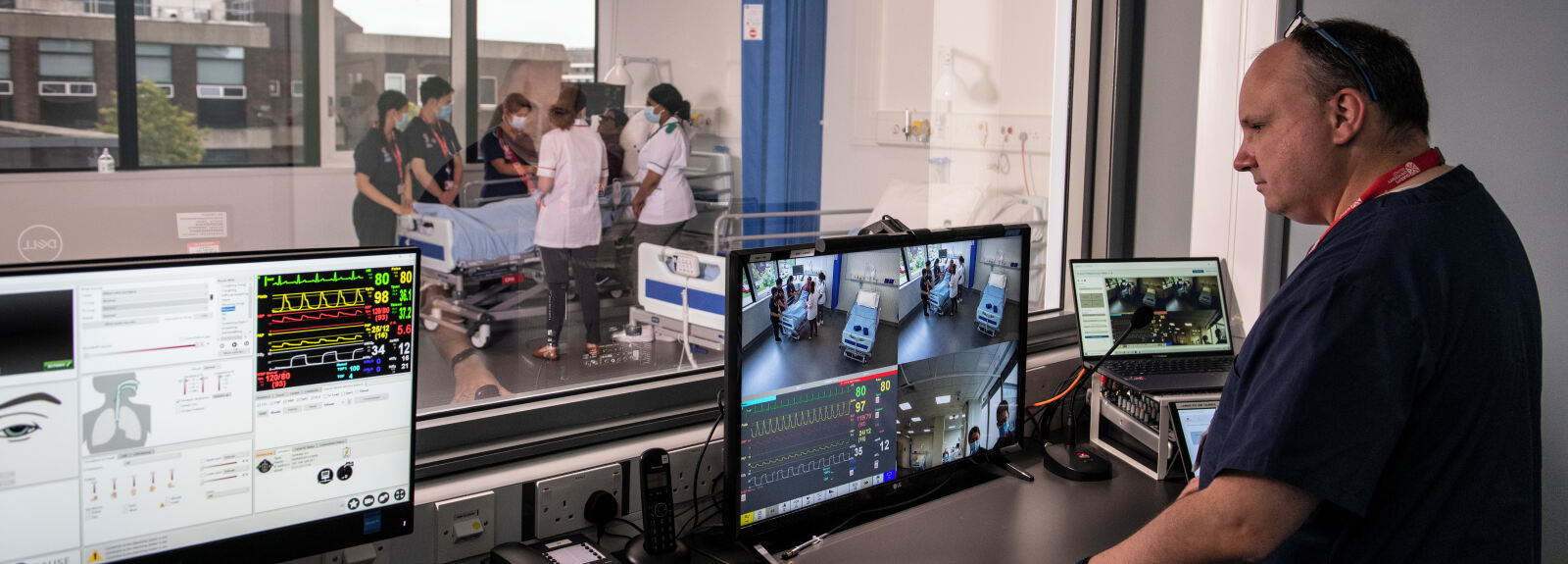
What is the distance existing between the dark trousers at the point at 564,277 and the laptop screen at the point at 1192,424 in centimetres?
184

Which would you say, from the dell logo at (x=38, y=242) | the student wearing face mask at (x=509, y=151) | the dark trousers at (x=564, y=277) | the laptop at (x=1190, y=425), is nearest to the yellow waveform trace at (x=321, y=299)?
the dell logo at (x=38, y=242)

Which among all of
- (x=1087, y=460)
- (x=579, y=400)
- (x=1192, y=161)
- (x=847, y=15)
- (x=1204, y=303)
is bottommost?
(x=1087, y=460)

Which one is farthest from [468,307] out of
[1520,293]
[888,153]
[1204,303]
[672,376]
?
[1520,293]

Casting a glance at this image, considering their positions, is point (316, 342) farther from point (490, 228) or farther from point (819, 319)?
point (490, 228)

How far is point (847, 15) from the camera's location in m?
3.80

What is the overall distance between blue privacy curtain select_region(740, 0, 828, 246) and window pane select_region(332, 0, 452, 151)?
1031mm

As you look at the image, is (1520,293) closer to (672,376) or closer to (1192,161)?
(672,376)

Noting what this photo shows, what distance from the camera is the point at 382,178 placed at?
270 centimetres

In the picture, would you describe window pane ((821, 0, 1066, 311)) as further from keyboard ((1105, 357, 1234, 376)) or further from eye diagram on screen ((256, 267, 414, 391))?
eye diagram on screen ((256, 267, 414, 391))

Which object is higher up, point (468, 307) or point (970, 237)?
point (970, 237)

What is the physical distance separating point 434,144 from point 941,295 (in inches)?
69.6

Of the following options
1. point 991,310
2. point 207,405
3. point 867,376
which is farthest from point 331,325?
point 991,310

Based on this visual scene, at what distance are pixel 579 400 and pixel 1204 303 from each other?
1473mm

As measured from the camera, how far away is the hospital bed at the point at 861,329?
153cm
